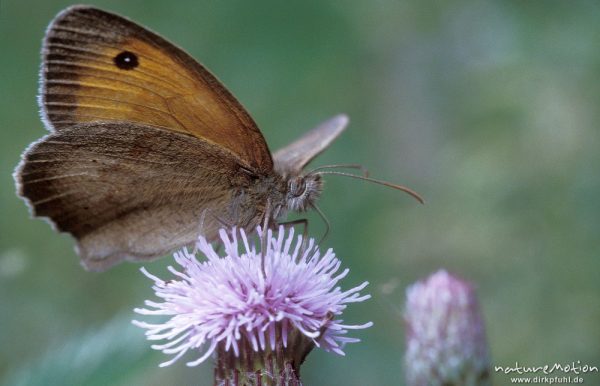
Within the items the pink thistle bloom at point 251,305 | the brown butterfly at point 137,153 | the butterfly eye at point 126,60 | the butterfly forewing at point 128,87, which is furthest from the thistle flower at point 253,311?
the butterfly eye at point 126,60

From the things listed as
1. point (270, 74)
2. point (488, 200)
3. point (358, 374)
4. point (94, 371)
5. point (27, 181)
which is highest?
point (270, 74)

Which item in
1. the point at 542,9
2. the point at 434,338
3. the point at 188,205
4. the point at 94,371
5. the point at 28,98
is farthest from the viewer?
the point at 28,98

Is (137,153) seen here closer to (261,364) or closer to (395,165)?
(261,364)

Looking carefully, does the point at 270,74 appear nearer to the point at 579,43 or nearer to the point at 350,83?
the point at 350,83

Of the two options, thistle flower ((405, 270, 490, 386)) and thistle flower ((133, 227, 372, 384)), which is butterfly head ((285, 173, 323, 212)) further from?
thistle flower ((405, 270, 490, 386))

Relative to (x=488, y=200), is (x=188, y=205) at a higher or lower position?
lower

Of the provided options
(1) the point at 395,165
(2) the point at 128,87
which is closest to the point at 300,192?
(2) the point at 128,87

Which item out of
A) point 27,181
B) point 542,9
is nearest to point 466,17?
point 542,9
